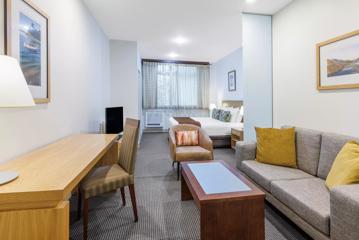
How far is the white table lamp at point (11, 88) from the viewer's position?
0.96 m

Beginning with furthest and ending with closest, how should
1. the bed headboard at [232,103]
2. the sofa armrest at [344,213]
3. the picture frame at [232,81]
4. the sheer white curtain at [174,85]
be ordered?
1. the sheer white curtain at [174,85]
2. the picture frame at [232,81]
3. the bed headboard at [232,103]
4. the sofa armrest at [344,213]

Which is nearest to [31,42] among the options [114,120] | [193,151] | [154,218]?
[154,218]

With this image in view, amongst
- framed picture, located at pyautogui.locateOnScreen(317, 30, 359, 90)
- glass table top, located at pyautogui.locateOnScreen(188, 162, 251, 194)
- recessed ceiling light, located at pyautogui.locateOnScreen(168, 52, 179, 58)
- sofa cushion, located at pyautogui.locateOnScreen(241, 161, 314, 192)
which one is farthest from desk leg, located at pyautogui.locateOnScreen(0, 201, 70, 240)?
recessed ceiling light, located at pyautogui.locateOnScreen(168, 52, 179, 58)

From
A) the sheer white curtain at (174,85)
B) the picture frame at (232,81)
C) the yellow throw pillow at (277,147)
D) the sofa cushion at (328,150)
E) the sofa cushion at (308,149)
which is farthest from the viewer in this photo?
the sheer white curtain at (174,85)

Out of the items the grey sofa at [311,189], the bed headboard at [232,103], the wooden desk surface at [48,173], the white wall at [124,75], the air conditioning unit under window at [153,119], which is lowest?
the grey sofa at [311,189]

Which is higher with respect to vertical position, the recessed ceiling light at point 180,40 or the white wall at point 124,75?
the recessed ceiling light at point 180,40

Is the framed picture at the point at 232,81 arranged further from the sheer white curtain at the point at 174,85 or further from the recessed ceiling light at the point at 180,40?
the recessed ceiling light at the point at 180,40

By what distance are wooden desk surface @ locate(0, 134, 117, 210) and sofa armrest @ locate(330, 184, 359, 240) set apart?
5.18ft

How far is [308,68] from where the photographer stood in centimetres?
269

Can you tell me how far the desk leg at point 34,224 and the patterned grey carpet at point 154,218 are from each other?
101 cm

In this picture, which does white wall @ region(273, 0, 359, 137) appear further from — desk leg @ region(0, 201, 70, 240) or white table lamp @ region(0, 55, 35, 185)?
white table lamp @ region(0, 55, 35, 185)

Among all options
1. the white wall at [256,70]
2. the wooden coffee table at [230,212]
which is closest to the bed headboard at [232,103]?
the white wall at [256,70]

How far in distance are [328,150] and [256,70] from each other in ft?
5.65

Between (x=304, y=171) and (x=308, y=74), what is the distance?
1.23m
